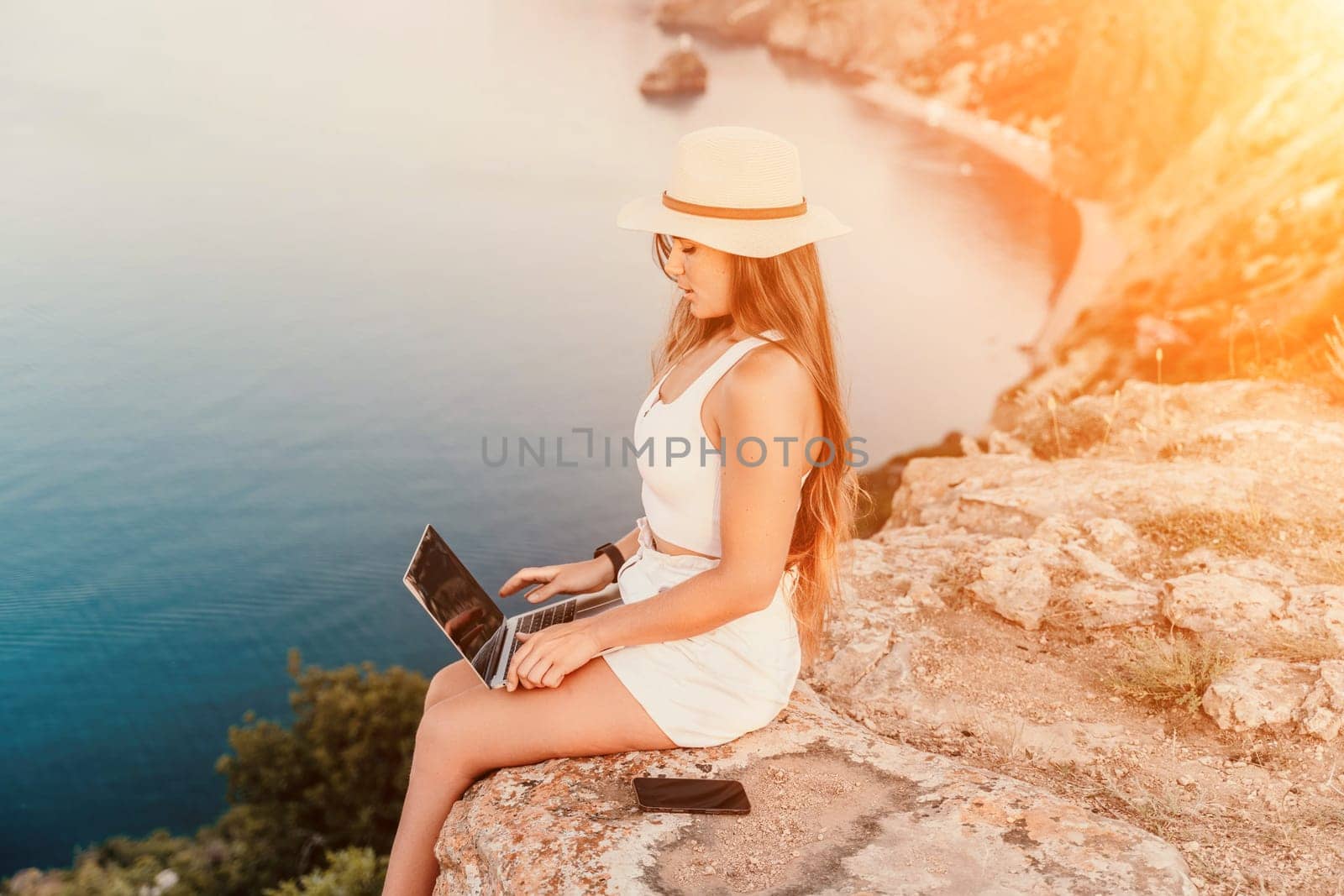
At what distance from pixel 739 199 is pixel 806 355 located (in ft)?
1.35

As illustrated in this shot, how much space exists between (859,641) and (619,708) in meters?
1.42

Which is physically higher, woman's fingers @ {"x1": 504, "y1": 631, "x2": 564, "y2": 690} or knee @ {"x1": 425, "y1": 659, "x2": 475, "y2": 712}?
woman's fingers @ {"x1": 504, "y1": 631, "x2": 564, "y2": 690}

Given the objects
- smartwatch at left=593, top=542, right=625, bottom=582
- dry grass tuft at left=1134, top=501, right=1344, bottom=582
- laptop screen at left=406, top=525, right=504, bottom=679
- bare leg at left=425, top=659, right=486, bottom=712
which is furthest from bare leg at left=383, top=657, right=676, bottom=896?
dry grass tuft at left=1134, top=501, right=1344, bottom=582

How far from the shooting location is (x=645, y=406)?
2.38 meters

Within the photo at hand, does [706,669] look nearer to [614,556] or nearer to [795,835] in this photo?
[795,835]

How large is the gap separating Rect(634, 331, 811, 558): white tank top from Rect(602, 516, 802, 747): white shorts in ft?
0.29

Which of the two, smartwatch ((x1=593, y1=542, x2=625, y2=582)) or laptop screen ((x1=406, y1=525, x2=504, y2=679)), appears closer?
laptop screen ((x1=406, y1=525, x2=504, y2=679))

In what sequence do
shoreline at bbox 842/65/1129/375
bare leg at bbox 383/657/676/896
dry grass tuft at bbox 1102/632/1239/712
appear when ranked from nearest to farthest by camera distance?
bare leg at bbox 383/657/676/896 → dry grass tuft at bbox 1102/632/1239/712 → shoreline at bbox 842/65/1129/375

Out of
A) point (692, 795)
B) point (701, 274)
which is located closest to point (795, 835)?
point (692, 795)

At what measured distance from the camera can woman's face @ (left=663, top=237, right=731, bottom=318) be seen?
218 cm

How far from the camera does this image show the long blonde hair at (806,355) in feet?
7.08

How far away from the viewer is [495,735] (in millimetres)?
2209

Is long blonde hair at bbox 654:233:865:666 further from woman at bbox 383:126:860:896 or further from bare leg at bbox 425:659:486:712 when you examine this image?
bare leg at bbox 425:659:486:712

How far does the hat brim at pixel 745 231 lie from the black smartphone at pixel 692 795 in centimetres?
129
